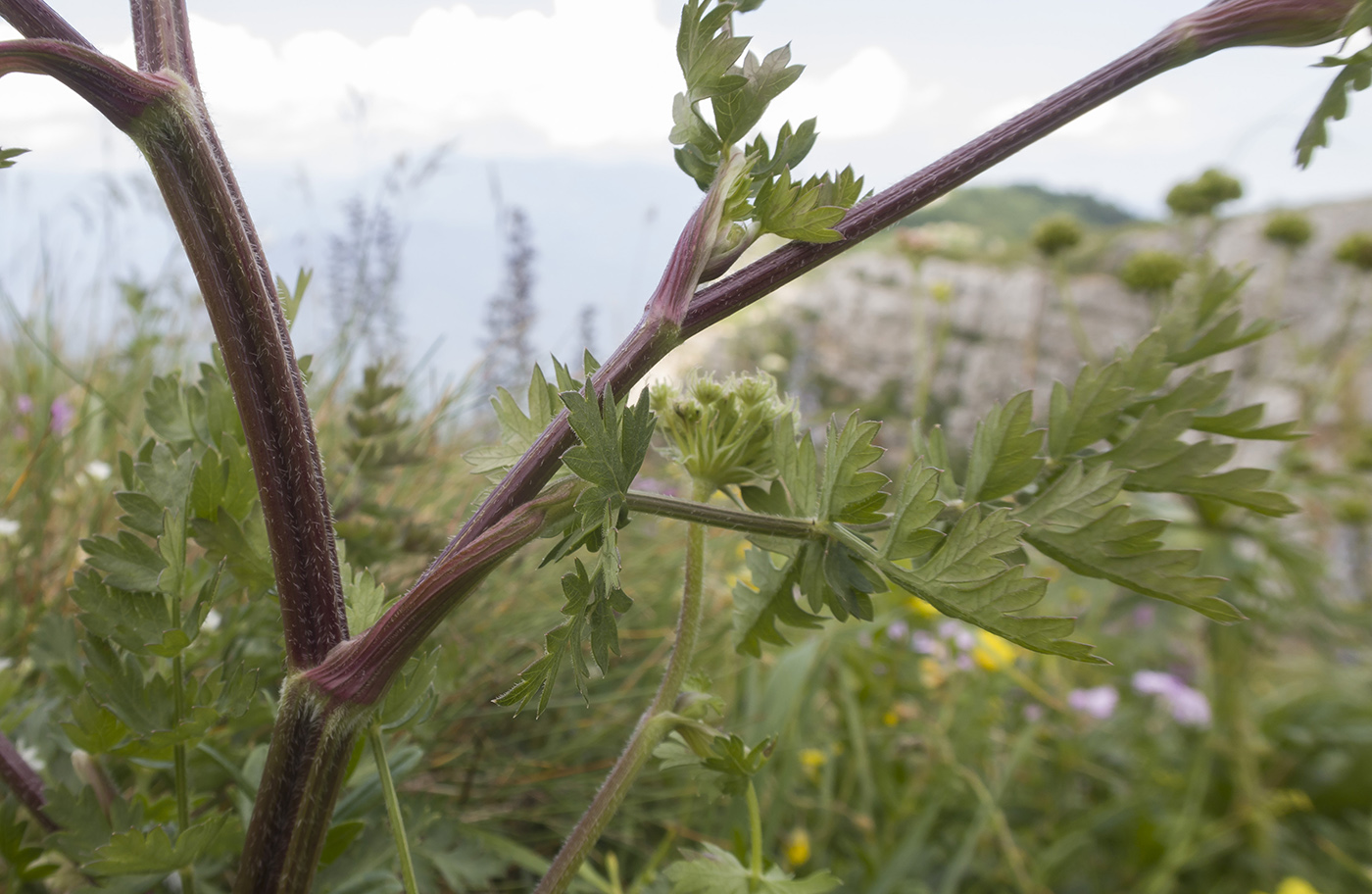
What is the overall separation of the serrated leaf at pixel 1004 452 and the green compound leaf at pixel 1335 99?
218 mm

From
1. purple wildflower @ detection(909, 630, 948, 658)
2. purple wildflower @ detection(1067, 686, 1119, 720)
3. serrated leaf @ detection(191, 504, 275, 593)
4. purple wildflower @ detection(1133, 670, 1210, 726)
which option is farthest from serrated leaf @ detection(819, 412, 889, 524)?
purple wildflower @ detection(1133, 670, 1210, 726)

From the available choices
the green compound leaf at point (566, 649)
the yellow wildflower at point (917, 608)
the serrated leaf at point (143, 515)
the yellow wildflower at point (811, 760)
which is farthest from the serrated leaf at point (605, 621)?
the yellow wildflower at point (917, 608)

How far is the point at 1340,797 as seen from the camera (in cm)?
232

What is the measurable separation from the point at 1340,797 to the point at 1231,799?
0.40 metres

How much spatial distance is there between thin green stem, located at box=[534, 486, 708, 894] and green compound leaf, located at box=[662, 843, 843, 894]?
0.08 m

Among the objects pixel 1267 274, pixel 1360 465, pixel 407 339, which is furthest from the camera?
pixel 1267 274

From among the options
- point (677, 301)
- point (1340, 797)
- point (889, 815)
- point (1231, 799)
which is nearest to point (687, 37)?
point (677, 301)

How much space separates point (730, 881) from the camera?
22.8 inches

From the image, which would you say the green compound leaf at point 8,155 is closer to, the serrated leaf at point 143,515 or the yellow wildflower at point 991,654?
the serrated leaf at point 143,515

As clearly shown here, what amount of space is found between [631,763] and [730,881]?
13 cm

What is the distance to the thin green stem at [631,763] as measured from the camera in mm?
521

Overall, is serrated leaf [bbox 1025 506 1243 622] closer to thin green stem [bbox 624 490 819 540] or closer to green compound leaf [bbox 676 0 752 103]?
thin green stem [bbox 624 490 819 540]

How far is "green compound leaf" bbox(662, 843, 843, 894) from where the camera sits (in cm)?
57

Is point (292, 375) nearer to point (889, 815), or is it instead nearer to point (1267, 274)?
point (889, 815)
